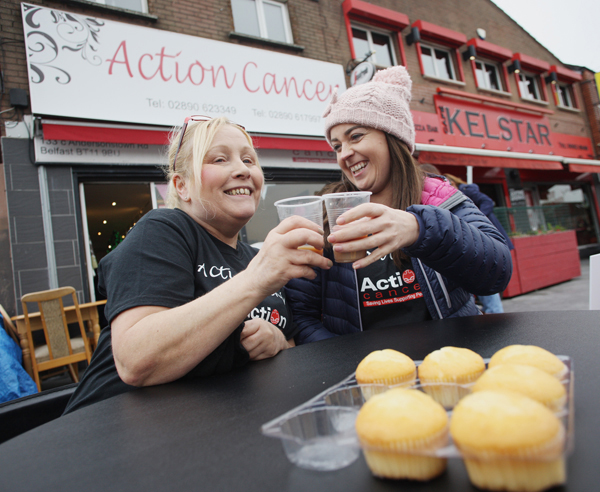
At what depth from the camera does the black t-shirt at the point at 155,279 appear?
1085mm

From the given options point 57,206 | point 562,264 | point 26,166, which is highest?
point 26,166

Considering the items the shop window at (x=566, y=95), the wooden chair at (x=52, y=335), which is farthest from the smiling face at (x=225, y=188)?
the shop window at (x=566, y=95)

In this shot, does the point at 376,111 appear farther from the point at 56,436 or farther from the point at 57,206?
the point at 57,206

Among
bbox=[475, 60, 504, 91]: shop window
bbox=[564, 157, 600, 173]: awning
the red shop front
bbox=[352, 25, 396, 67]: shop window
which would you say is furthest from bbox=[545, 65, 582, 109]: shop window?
bbox=[352, 25, 396, 67]: shop window

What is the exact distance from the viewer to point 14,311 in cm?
424

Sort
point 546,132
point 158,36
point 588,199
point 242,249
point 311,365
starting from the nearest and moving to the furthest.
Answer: point 311,365 → point 242,249 → point 158,36 → point 546,132 → point 588,199

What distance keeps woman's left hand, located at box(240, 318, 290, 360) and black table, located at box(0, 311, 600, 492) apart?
0.05m


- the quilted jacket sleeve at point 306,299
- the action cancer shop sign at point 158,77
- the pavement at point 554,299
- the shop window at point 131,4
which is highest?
the shop window at point 131,4

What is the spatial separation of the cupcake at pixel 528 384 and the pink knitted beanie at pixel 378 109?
4.94 ft

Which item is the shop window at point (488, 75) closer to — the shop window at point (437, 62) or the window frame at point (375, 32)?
the shop window at point (437, 62)

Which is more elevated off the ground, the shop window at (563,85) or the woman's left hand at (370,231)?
the shop window at (563,85)

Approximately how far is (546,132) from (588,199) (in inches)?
147

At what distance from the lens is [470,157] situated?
23.3ft

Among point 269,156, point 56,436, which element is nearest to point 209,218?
point 56,436
